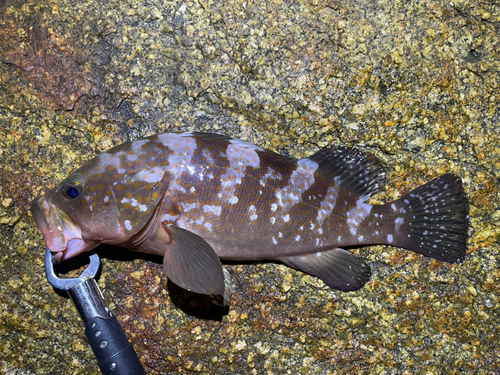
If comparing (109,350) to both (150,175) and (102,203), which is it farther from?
(150,175)

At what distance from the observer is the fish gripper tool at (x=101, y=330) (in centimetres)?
301

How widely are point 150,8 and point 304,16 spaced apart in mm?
1161

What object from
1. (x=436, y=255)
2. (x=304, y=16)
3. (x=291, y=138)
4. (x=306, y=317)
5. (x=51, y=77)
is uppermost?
(x=304, y=16)

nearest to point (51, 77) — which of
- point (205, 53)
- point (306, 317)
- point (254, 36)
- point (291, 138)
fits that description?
point (205, 53)

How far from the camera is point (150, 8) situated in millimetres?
3602

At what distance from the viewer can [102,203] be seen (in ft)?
9.91

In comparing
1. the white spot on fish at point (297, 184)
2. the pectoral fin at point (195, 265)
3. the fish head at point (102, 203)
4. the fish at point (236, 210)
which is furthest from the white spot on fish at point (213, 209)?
the white spot on fish at point (297, 184)

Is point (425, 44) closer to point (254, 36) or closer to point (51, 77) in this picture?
point (254, 36)

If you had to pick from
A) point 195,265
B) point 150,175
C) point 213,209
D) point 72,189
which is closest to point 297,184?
point 213,209

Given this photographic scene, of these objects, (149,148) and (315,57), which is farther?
(315,57)

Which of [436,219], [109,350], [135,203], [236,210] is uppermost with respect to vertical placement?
[135,203]

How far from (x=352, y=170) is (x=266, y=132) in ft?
2.30

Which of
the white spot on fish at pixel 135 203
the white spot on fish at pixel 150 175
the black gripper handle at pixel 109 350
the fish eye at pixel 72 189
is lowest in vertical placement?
the black gripper handle at pixel 109 350

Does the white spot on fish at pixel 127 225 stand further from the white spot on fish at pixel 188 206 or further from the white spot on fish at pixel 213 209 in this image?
the white spot on fish at pixel 213 209
